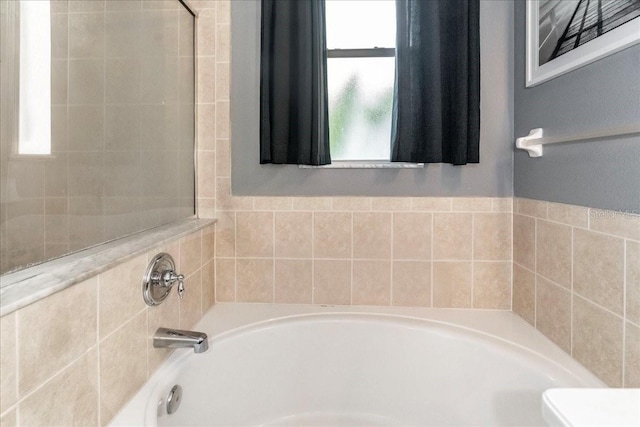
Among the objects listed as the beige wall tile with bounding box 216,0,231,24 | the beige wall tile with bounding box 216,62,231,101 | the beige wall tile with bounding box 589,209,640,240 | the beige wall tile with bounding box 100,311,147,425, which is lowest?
the beige wall tile with bounding box 100,311,147,425

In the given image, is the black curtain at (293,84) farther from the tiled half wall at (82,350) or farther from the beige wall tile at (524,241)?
the beige wall tile at (524,241)

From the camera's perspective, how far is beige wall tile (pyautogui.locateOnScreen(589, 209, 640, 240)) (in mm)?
898

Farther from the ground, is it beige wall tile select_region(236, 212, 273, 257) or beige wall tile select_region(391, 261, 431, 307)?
beige wall tile select_region(236, 212, 273, 257)

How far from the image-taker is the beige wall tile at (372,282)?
63.6 inches

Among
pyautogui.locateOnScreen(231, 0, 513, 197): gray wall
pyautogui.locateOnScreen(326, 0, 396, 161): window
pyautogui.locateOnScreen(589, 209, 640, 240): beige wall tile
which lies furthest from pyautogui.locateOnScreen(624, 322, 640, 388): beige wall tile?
pyautogui.locateOnScreen(326, 0, 396, 161): window

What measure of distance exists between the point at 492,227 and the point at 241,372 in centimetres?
117

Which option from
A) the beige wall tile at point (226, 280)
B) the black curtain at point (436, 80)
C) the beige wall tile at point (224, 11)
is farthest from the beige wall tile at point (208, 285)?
the beige wall tile at point (224, 11)

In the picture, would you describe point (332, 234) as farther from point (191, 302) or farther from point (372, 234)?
point (191, 302)

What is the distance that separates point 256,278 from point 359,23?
4.03ft

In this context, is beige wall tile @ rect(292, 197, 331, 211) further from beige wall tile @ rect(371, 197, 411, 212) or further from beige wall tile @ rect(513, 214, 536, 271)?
beige wall tile @ rect(513, 214, 536, 271)

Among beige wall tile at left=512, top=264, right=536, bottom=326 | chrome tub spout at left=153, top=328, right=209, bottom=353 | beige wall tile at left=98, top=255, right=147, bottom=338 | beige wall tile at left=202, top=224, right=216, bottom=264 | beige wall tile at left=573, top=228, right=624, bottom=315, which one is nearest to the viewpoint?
beige wall tile at left=98, top=255, right=147, bottom=338

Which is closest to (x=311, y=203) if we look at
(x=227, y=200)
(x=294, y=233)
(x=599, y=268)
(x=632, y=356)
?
(x=294, y=233)

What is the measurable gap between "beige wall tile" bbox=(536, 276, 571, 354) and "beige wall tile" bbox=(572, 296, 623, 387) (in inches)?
1.6

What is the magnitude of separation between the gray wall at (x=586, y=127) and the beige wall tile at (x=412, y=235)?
41cm
